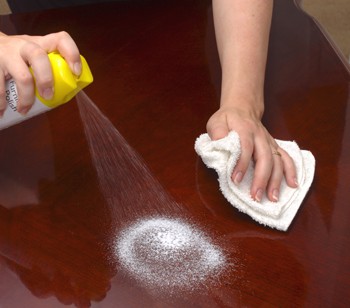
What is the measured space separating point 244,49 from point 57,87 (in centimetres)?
37

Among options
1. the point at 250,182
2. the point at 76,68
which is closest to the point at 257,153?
the point at 250,182

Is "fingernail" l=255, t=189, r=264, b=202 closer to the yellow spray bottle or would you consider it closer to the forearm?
the forearm

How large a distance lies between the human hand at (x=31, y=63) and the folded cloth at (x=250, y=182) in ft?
0.75

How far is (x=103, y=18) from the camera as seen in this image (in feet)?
3.70

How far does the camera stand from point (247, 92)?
2.77ft

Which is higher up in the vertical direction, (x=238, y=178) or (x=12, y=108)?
(x=12, y=108)

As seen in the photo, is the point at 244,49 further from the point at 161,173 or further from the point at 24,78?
the point at 24,78

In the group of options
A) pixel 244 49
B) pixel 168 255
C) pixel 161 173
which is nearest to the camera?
pixel 168 255

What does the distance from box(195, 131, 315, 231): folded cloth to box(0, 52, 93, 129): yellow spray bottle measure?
21cm

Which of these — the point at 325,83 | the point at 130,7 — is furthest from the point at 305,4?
the point at 325,83

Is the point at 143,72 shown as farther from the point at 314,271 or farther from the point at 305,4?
the point at 305,4

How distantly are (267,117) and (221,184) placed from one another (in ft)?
0.63

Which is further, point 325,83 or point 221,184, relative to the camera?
point 325,83

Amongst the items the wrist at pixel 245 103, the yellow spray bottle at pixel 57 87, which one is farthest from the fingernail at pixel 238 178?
the yellow spray bottle at pixel 57 87
